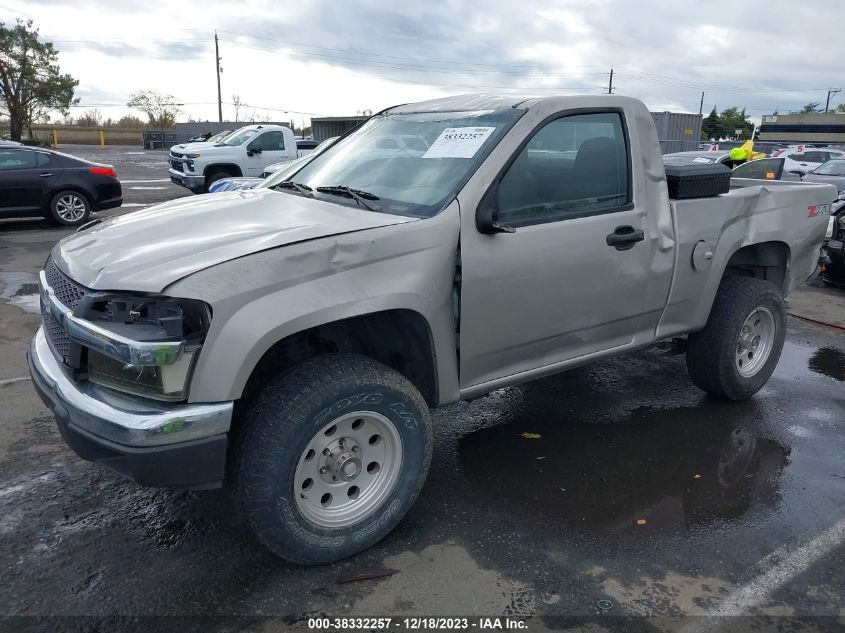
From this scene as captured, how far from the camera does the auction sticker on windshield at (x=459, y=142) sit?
11.0 feet

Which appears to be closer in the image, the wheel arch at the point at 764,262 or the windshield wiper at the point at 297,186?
the windshield wiper at the point at 297,186

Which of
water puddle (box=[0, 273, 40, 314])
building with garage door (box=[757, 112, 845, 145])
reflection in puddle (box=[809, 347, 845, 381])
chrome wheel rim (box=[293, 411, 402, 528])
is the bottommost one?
reflection in puddle (box=[809, 347, 845, 381])

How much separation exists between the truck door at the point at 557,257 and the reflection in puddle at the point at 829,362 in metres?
2.68

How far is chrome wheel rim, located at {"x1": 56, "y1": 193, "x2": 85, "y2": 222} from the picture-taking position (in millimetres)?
11969

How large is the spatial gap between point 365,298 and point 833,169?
52.9 feet

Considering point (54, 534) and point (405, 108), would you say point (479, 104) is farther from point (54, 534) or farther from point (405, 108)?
point (54, 534)

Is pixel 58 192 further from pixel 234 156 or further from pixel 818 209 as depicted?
pixel 818 209

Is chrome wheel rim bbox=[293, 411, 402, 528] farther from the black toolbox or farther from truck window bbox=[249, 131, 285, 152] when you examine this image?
truck window bbox=[249, 131, 285, 152]

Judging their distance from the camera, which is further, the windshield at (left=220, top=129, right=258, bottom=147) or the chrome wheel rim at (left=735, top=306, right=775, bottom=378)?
the windshield at (left=220, top=129, right=258, bottom=147)

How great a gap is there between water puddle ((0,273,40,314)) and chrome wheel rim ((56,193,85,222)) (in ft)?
13.4

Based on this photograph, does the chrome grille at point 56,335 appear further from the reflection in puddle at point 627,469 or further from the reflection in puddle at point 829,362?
the reflection in puddle at point 829,362

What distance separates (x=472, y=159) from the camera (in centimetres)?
329

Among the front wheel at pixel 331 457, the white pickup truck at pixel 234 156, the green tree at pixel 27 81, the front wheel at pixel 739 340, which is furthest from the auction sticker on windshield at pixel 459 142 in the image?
the green tree at pixel 27 81

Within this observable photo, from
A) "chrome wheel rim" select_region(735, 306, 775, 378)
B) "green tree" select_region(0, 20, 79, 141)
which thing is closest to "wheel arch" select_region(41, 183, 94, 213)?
"chrome wheel rim" select_region(735, 306, 775, 378)
